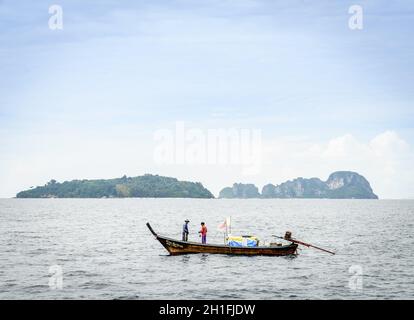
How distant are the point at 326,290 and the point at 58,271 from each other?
1913 centimetres

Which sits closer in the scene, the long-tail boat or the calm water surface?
the calm water surface

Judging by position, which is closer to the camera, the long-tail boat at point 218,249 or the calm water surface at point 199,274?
the calm water surface at point 199,274

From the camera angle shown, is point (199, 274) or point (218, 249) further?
point (218, 249)

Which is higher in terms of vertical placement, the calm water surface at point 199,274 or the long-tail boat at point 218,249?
the long-tail boat at point 218,249

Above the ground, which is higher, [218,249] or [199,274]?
[218,249]

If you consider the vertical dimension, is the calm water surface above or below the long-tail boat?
below

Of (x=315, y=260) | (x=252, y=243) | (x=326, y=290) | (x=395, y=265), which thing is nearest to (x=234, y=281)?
(x=326, y=290)
